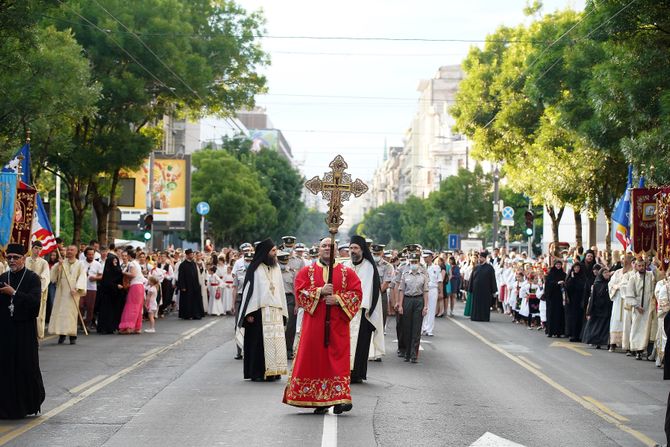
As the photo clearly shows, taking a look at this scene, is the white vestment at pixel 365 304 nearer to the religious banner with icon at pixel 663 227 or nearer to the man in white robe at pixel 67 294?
the religious banner with icon at pixel 663 227

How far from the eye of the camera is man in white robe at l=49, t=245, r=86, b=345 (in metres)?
23.1

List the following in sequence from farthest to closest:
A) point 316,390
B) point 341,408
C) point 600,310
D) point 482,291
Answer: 1. point 482,291
2. point 600,310
3. point 341,408
4. point 316,390

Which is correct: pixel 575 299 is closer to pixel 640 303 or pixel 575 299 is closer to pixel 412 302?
pixel 640 303

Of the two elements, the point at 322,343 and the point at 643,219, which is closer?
the point at 322,343

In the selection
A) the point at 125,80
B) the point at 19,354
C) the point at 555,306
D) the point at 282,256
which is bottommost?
the point at 19,354

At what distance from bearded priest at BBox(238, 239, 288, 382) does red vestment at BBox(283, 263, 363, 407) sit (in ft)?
11.1

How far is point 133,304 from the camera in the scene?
1040 inches

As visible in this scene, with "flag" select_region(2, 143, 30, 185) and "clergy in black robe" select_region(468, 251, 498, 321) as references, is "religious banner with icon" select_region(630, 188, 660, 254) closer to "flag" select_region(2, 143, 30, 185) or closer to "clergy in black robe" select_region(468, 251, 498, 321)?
"clergy in black robe" select_region(468, 251, 498, 321)

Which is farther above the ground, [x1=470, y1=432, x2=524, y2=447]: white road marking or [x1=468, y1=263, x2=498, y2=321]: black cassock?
[x1=468, y1=263, x2=498, y2=321]: black cassock

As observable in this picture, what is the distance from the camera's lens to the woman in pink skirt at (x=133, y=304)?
26.3 meters

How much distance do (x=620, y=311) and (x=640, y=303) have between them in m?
1.29

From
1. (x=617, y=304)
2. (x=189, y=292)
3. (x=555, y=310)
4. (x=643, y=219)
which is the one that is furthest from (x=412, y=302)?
(x=189, y=292)

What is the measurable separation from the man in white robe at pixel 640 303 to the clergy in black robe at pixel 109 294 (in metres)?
10.1

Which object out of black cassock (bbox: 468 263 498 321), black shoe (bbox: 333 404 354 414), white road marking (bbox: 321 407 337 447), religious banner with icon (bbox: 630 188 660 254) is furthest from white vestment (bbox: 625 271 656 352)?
black cassock (bbox: 468 263 498 321)
